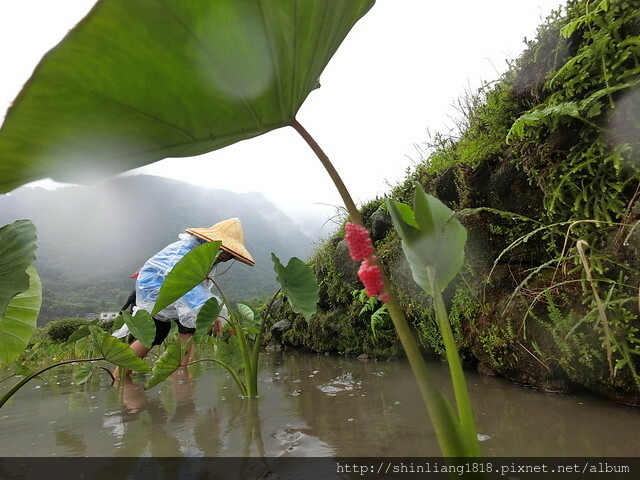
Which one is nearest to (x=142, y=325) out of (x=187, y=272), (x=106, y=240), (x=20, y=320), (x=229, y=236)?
(x=20, y=320)

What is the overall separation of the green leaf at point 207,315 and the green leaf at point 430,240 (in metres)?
1.65

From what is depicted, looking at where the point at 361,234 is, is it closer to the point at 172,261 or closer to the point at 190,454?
the point at 190,454

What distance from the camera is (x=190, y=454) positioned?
1.14 m

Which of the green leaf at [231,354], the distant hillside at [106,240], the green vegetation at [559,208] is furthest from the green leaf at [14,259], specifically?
the distant hillside at [106,240]

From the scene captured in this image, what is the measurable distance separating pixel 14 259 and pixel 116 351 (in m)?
0.66

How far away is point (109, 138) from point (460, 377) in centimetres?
Answer: 72

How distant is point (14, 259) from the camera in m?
1.29

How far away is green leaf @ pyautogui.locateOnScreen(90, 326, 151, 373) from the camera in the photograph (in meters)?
1.67

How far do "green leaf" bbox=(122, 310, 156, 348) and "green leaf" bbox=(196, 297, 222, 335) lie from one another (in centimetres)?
35

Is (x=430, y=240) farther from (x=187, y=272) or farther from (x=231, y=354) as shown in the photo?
(x=231, y=354)

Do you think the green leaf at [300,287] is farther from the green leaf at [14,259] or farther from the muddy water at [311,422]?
the green leaf at [14,259]

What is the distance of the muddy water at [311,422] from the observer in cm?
107

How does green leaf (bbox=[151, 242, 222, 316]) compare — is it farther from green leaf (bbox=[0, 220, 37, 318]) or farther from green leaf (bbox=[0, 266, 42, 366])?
green leaf (bbox=[0, 266, 42, 366])

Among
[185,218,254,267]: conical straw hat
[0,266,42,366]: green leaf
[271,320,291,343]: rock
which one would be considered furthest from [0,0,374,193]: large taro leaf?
[271,320,291,343]: rock
